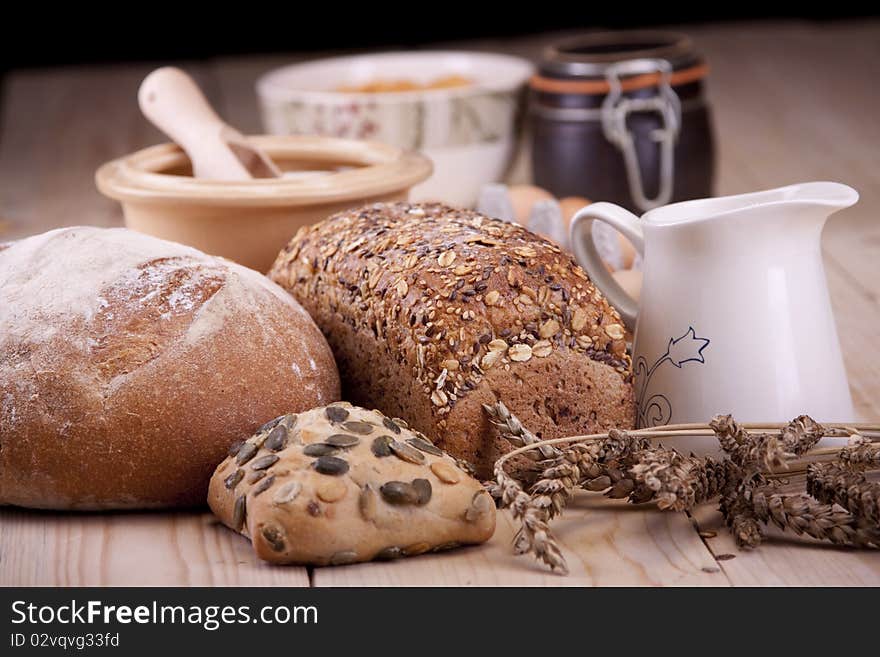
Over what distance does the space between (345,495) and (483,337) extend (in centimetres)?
19

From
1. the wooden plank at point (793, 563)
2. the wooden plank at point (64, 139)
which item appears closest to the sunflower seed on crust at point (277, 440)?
the wooden plank at point (793, 563)

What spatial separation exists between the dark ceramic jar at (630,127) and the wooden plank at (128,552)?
1.20 metres

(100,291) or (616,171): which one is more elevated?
(100,291)

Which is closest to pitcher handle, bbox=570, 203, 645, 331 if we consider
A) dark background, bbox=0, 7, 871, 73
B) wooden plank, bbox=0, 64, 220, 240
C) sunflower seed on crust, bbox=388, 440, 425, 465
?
sunflower seed on crust, bbox=388, 440, 425, 465

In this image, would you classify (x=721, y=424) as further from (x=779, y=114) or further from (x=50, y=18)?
(x=50, y=18)

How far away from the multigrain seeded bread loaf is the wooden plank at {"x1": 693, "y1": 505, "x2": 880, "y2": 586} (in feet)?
0.54

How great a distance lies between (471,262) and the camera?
3.46 feet

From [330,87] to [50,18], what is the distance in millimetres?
1794

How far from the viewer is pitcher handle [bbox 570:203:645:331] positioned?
118cm

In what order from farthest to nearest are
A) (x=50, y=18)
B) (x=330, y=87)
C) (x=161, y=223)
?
(x=50, y=18) → (x=330, y=87) → (x=161, y=223)

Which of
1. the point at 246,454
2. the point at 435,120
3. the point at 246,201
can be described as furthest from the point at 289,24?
the point at 246,454

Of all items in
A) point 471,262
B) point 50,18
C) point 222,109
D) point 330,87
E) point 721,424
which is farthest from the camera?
point 50,18

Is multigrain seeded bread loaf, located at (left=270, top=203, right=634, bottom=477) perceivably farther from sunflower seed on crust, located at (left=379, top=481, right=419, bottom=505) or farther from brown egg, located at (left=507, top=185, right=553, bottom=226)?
brown egg, located at (left=507, top=185, right=553, bottom=226)

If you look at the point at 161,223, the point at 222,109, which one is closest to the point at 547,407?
the point at 161,223
